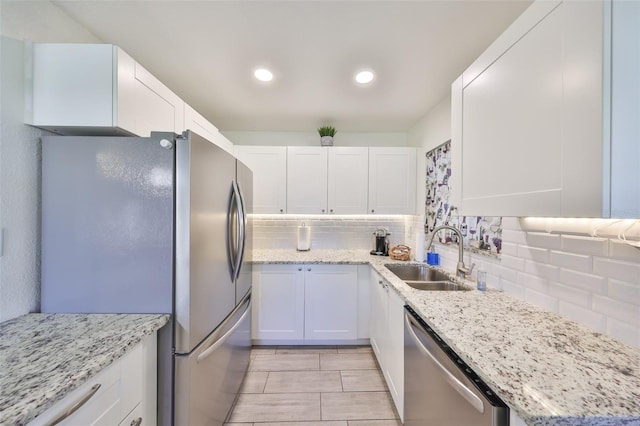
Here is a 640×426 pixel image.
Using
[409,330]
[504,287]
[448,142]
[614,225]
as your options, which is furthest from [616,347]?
[448,142]

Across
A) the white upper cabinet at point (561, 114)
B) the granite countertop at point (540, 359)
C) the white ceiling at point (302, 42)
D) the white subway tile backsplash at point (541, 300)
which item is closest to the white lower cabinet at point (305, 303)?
the granite countertop at point (540, 359)

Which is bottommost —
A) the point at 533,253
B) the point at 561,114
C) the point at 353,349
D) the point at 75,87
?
the point at 353,349

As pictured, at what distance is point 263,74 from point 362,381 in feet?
8.35

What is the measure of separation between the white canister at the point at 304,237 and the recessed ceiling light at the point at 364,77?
1630 mm

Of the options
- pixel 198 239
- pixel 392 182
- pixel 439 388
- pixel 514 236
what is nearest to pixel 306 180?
pixel 392 182

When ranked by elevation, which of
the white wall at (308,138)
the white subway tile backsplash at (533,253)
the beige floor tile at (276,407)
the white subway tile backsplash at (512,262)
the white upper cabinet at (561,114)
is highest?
the white wall at (308,138)

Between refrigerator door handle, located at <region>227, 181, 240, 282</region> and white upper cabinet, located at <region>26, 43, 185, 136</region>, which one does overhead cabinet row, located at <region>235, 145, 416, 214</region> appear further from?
white upper cabinet, located at <region>26, 43, 185, 136</region>

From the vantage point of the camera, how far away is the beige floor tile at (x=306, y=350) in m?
2.23

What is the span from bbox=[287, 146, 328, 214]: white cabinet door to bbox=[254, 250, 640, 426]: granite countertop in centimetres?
163

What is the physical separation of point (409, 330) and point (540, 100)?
1167 mm

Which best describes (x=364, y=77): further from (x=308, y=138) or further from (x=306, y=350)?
(x=306, y=350)

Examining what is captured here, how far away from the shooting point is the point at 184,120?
5.35ft

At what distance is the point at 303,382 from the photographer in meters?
1.83

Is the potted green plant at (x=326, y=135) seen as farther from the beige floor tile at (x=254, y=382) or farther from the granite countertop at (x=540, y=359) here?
the beige floor tile at (x=254, y=382)
